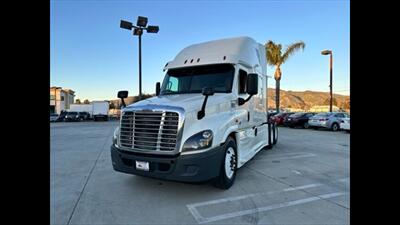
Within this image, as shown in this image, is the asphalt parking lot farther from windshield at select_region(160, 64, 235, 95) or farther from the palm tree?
the palm tree

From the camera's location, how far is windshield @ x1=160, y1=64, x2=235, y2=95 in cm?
569

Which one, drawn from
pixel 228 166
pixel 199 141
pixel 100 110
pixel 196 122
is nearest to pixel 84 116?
pixel 100 110

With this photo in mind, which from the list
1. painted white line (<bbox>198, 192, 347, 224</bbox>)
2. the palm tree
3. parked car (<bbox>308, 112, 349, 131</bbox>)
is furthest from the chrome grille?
the palm tree

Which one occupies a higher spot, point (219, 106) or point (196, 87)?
point (196, 87)

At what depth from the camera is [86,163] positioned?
25.7ft

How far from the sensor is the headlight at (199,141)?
4.38 meters

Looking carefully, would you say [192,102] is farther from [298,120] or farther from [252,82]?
[298,120]

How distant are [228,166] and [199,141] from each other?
1.01m
